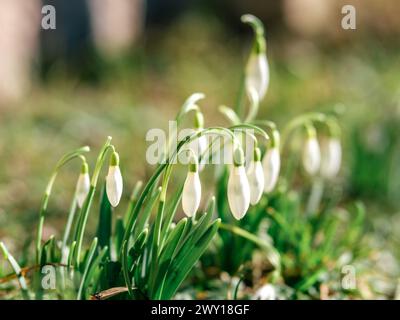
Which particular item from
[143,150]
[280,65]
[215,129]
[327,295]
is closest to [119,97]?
[143,150]

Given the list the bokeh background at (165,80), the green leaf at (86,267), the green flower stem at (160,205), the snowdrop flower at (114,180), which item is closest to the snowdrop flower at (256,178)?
the green flower stem at (160,205)

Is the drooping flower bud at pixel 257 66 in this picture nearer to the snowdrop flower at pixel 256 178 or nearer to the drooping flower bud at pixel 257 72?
the drooping flower bud at pixel 257 72

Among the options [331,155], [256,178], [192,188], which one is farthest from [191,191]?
[331,155]

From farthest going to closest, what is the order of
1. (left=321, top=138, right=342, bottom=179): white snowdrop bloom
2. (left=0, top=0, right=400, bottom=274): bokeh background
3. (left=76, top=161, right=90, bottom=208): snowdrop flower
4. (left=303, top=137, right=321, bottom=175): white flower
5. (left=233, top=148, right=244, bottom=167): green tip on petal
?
1. (left=0, top=0, right=400, bottom=274): bokeh background
2. (left=321, top=138, right=342, bottom=179): white snowdrop bloom
3. (left=303, top=137, right=321, bottom=175): white flower
4. (left=76, top=161, right=90, bottom=208): snowdrop flower
5. (left=233, top=148, right=244, bottom=167): green tip on petal

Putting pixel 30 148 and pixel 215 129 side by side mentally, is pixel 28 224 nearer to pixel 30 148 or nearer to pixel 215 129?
pixel 30 148

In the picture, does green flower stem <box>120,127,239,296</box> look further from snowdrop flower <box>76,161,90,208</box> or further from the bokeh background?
the bokeh background

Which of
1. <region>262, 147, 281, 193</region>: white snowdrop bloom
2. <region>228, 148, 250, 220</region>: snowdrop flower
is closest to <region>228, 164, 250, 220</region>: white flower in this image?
<region>228, 148, 250, 220</region>: snowdrop flower

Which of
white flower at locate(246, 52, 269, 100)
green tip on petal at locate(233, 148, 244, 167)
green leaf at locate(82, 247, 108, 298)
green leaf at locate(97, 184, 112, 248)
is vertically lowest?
green leaf at locate(82, 247, 108, 298)
